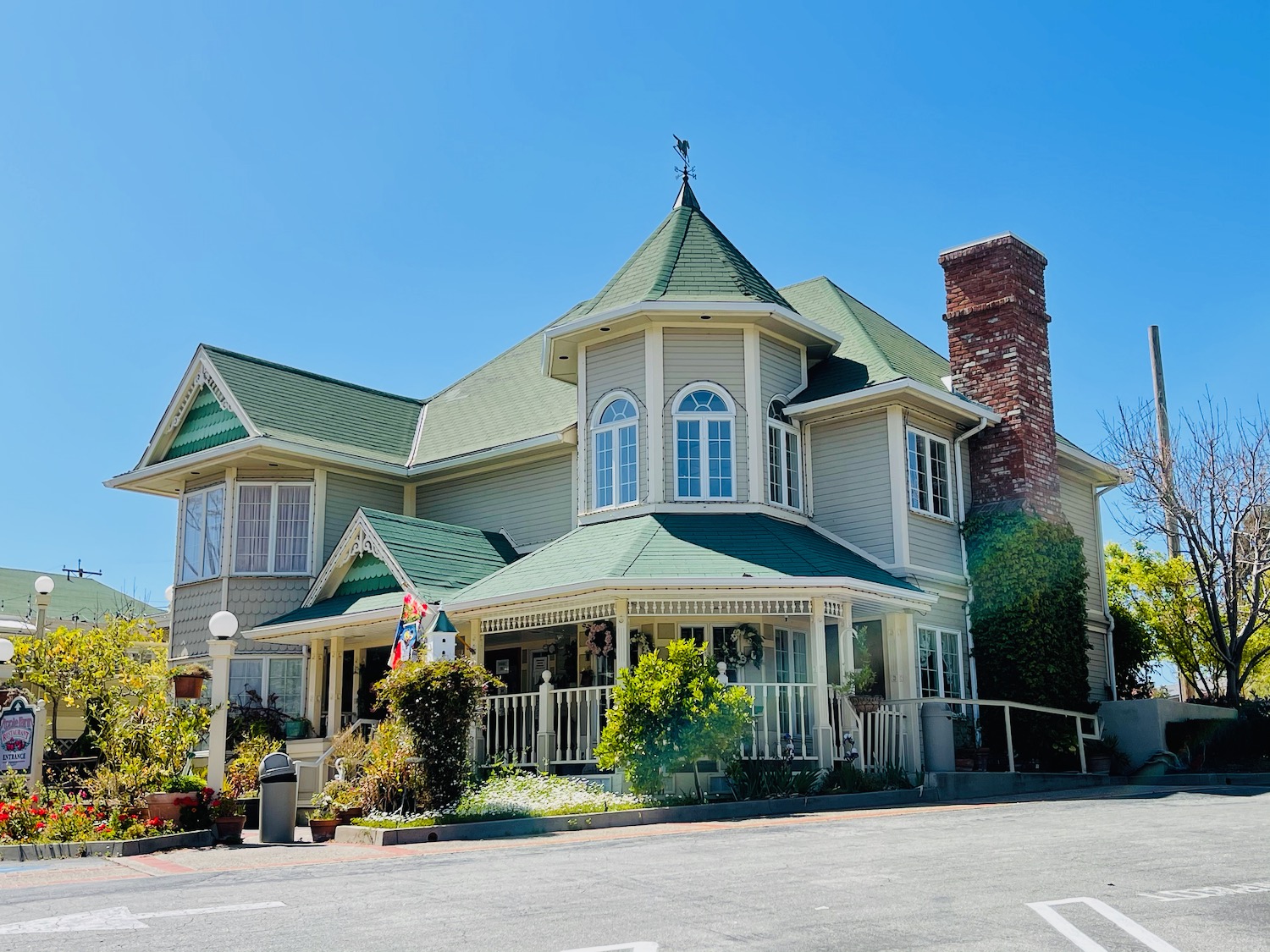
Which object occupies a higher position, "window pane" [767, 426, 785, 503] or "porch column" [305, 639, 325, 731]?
"window pane" [767, 426, 785, 503]

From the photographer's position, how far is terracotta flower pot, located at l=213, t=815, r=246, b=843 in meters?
13.7

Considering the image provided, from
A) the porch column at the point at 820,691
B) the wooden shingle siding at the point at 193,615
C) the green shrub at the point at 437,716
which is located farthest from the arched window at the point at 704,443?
the wooden shingle siding at the point at 193,615

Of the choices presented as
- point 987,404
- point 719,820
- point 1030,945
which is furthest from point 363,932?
point 987,404

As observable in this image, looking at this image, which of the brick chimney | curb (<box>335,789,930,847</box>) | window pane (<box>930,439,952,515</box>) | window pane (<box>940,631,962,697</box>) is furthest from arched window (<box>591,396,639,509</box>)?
curb (<box>335,789,930,847</box>)

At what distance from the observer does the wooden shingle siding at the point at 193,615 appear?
77.8ft

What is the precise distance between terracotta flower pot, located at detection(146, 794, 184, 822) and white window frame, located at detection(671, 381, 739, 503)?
365 inches

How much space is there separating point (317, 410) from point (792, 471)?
10.0 metres

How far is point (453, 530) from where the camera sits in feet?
74.3

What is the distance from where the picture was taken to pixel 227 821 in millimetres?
13672

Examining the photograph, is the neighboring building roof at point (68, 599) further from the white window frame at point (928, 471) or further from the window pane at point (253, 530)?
the white window frame at point (928, 471)

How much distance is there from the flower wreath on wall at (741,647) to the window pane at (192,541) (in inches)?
430

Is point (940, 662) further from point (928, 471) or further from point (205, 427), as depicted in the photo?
point (205, 427)

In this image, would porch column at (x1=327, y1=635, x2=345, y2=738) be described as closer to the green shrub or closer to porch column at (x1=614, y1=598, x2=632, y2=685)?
porch column at (x1=614, y1=598, x2=632, y2=685)

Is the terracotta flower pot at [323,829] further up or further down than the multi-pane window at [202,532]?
further down
